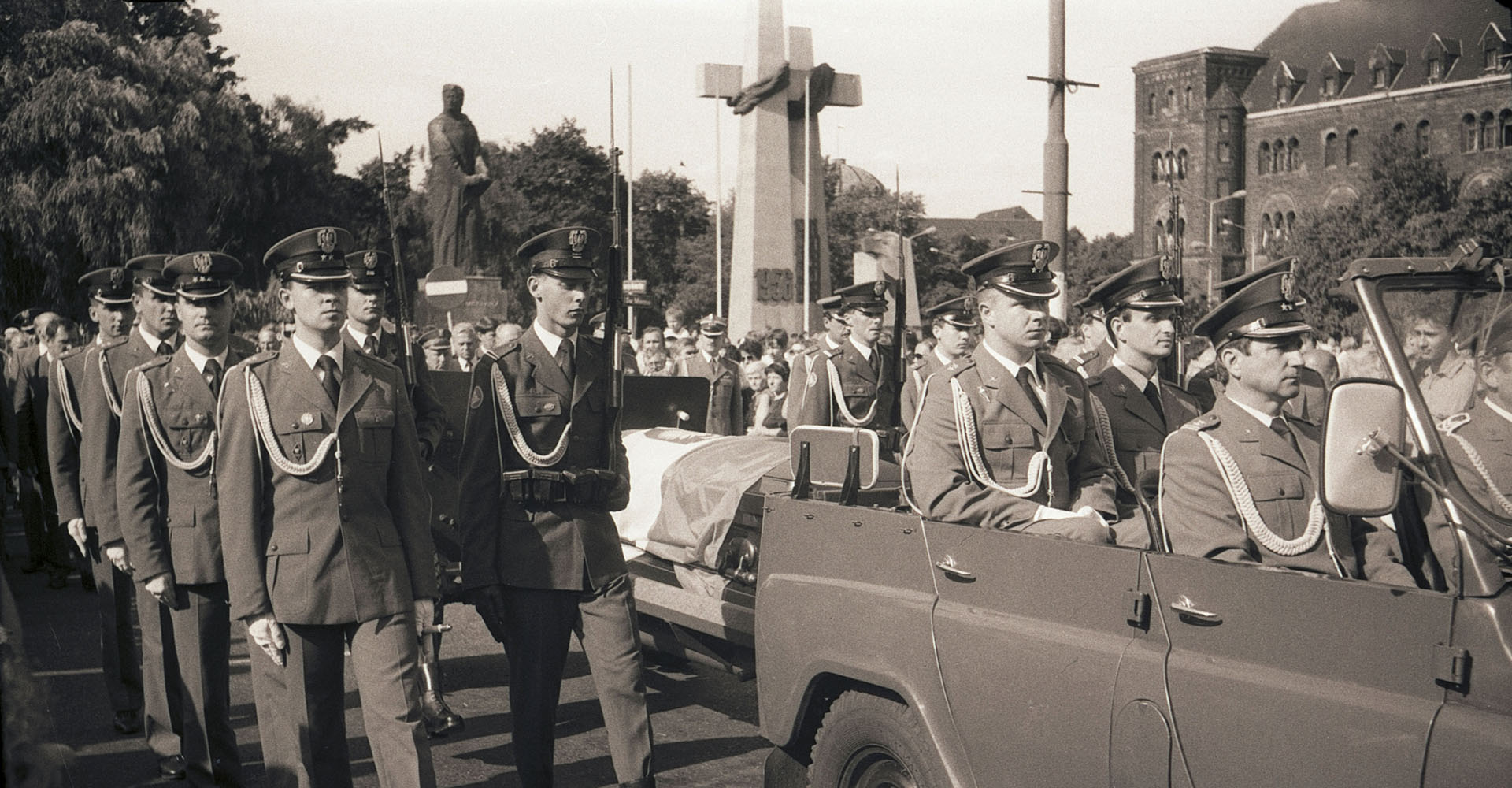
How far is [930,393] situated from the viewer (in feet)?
15.2

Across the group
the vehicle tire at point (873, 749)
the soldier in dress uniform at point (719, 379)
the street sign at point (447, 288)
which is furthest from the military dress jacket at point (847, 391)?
the street sign at point (447, 288)

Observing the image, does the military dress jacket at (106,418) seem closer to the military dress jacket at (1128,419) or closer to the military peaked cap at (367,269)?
the military peaked cap at (367,269)

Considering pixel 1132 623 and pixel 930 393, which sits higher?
pixel 930 393

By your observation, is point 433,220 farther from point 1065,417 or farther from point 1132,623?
point 1132,623

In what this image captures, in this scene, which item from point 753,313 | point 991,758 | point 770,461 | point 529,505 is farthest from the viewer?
point 753,313

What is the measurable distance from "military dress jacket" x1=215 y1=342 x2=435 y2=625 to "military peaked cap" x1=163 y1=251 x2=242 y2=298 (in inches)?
45.3

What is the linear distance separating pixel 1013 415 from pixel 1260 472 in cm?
99

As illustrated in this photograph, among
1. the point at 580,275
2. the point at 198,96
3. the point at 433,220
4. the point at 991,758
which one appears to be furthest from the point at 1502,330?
the point at 198,96

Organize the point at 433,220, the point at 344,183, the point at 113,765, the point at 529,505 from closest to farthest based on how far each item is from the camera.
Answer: the point at 529,505 → the point at 113,765 → the point at 433,220 → the point at 344,183

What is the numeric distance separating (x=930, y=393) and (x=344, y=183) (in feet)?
120

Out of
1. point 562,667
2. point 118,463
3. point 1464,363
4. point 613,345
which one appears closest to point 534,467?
point 613,345

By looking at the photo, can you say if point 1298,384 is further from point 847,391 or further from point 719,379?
point 719,379

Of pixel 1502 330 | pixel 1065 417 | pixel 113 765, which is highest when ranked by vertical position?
pixel 1502 330

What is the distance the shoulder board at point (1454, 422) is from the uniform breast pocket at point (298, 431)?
3.34 metres
